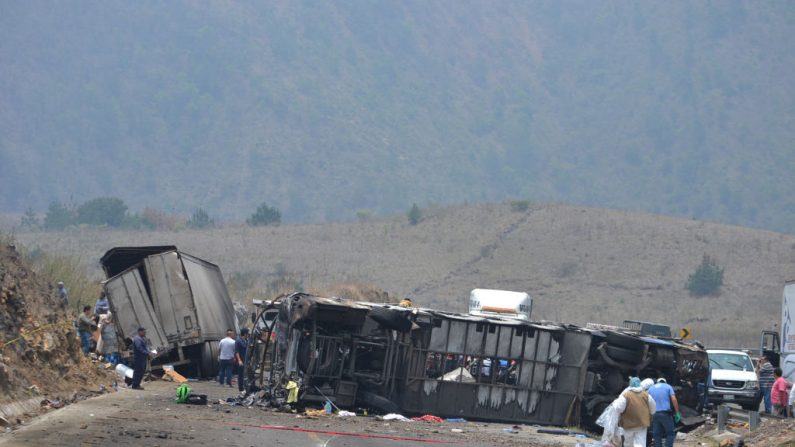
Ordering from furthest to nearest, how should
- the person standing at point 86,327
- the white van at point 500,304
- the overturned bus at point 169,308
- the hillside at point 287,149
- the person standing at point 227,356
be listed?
the hillside at point 287,149, the white van at point 500,304, the person standing at point 86,327, the overturned bus at point 169,308, the person standing at point 227,356

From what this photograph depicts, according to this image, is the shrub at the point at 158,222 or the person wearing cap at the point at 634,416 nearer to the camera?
the person wearing cap at the point at 634,416

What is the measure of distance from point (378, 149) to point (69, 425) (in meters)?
162

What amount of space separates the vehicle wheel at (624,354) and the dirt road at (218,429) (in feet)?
7.68

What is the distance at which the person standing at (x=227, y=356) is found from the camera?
93.8ft

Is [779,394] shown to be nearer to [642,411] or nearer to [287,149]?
[642,411]

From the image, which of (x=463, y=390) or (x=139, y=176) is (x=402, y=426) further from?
(x=139, y=176)

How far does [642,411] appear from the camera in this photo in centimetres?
1773

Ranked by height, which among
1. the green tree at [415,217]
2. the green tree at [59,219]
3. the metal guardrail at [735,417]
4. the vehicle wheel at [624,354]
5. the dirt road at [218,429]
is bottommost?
the dirt road at [218,429]

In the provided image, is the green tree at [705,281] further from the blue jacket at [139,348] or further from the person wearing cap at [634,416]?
the person wearing cap at [634,416]

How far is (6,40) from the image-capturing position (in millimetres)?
191500

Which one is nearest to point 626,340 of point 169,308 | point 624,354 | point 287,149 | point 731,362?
point 624,354

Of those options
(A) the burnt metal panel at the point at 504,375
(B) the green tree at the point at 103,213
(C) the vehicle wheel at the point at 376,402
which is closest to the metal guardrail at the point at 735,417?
(A) the burnt metal panel at the point at 504,375

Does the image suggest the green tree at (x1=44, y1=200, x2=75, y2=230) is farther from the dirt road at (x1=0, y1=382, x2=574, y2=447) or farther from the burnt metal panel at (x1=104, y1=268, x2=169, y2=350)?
the dirt road at (x1=0, y1=382, x2=574, y2=447)

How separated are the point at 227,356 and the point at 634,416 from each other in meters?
13.5
